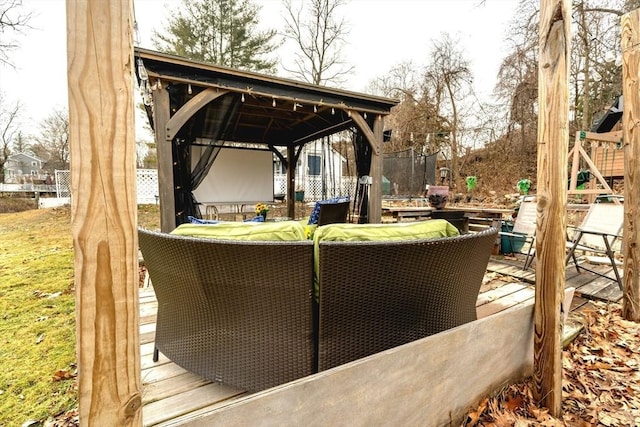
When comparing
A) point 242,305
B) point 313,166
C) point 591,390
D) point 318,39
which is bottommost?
point 591,390

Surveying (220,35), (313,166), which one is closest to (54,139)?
(220,35)

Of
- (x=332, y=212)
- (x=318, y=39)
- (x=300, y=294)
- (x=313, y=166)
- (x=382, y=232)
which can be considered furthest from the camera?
(x=313, y=166)

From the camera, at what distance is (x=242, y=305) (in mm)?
1280

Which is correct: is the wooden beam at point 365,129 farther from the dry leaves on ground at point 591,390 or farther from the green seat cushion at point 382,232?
the green seat cushion at point 382,232

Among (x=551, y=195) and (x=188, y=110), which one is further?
(x=188, y=110)

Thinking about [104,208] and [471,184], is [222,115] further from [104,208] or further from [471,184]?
[471,184]

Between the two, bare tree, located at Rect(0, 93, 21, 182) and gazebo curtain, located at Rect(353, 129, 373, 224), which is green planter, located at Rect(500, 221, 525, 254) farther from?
bare tree, located at Rect(0, 93, 21, 182)

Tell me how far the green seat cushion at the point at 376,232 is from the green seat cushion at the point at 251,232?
0.11m

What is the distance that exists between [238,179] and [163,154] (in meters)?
4.04

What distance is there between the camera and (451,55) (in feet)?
42.0

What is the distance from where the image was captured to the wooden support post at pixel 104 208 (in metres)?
0.64

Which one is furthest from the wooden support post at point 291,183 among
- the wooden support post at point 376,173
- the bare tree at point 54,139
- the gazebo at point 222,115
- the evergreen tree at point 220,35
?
the bare tree at point 54,139

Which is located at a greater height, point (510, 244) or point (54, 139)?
point (54, 139)

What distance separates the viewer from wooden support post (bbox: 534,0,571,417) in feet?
4.77
